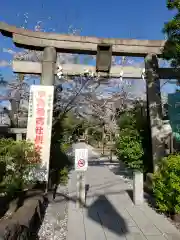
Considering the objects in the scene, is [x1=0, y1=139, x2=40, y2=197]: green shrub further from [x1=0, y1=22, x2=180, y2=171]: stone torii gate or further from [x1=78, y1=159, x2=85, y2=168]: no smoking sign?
[x1=0, y1=22, x2=180, y2=171]: stone torii gate

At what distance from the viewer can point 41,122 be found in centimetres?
718

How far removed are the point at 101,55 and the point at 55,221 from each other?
499cm

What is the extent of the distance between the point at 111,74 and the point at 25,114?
7.56 meters

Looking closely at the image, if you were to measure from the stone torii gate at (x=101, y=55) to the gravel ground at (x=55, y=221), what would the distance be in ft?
10.4

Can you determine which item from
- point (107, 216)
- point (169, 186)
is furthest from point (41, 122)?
point (169, 186)

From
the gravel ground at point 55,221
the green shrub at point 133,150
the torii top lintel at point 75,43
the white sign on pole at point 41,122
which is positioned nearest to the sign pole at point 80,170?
the gravel ground at point 55,221

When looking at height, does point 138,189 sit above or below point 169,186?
below

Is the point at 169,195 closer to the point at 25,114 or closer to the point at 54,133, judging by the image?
the point at 54,133

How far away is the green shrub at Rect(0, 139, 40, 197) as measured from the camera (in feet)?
17.3

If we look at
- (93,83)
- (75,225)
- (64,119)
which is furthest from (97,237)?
(93,83)

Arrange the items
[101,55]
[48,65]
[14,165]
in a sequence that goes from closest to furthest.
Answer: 1. [14,165]
2. [48,65]
3. [101,55]

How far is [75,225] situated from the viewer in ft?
18.5

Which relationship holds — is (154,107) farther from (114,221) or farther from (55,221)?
(55,221)

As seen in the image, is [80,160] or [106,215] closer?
[106,215]
